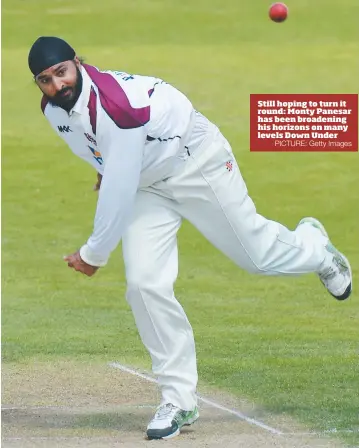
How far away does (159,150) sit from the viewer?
19.8 feet

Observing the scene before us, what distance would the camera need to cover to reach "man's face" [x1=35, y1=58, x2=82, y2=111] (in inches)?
230

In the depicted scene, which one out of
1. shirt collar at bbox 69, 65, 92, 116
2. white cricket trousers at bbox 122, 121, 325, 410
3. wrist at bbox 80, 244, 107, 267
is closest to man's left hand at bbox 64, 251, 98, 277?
wrist at bbox 80, 244, 107, 267

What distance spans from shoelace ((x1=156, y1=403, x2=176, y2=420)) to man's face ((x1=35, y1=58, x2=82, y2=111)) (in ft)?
4.78

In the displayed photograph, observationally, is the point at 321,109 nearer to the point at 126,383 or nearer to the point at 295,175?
the point at 295,175

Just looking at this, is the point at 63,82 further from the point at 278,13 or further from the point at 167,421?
the point at 278,13

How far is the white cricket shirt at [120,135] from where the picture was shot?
5812 millimetres

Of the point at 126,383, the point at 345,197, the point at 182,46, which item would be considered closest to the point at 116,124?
the point at 126,383

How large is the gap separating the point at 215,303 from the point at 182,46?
10.1m

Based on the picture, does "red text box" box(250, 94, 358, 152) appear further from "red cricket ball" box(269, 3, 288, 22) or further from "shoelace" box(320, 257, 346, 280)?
"shoelace" box(320, 257, 346, 280)

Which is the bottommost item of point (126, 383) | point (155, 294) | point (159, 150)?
point (126, 383)

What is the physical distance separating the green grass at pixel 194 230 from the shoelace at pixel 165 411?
2.13 ft

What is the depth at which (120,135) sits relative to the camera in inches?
228

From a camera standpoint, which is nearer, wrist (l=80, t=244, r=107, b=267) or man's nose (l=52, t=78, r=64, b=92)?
man's nose (l=52, t=78, r=64, b=92)

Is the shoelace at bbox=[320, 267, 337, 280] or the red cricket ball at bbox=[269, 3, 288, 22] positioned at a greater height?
the red cricket ball at bbox=[269, 3, 288, 22]
